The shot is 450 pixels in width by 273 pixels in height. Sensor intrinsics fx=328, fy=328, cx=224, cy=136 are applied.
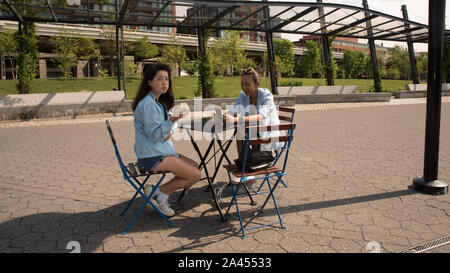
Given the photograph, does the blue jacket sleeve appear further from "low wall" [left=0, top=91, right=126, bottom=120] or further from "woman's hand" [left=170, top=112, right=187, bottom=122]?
"low wall" [left=0, top=91, right=126, bottom=120]

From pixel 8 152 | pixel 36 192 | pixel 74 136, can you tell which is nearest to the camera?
pixel 36 192

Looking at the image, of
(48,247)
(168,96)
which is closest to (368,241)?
(168,96)

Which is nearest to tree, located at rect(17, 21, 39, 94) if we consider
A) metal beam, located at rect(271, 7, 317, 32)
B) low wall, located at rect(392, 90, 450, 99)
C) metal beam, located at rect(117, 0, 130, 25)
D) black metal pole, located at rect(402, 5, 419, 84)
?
metal beam, located at rect(117, 0, 130, 25)

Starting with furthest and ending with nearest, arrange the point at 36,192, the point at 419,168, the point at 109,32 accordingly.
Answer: the point at 109,32
the point at 419,168
the point at 36,192

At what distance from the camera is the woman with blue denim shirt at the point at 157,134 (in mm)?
3215

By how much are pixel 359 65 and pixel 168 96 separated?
238 ft

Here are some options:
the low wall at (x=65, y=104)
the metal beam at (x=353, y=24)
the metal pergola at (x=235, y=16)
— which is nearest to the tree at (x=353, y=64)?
the metal pergola at (x=235, y=16)

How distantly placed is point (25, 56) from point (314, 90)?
13.4m

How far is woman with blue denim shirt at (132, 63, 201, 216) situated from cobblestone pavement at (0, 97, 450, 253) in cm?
42

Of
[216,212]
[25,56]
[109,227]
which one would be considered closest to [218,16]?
[25,56]

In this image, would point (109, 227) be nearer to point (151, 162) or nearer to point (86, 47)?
point (151, 162)

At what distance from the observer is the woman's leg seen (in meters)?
3.41

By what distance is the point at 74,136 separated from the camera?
8672 millimetres

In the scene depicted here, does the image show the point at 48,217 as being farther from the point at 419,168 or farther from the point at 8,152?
the point at 419,168
